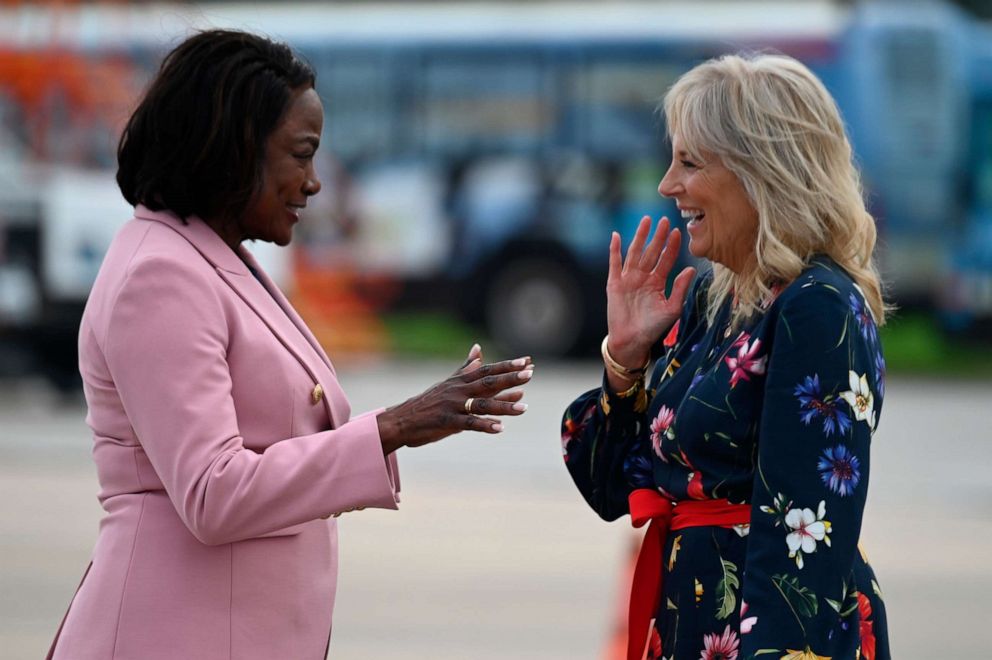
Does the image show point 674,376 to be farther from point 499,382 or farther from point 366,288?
point 366,288

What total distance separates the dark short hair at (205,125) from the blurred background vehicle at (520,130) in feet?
37.9

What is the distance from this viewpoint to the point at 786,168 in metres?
2.41

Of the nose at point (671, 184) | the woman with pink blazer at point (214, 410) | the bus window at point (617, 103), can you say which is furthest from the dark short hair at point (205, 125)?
the bus window at point (617, 103)

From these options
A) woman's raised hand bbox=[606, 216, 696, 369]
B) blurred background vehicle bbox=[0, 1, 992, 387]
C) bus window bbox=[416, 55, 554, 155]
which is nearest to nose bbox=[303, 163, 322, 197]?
woman's raised hand bbox=[606, 216, 696, 369]

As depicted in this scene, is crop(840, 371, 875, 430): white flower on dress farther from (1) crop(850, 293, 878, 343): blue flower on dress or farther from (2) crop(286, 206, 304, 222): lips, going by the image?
(2) crop(286, 206, 304, 222): lips

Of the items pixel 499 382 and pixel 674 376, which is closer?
pixel 499 382

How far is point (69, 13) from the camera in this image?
48.2 ft

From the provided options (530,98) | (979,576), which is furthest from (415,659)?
(530,98)

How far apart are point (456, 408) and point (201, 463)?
417 millimetres

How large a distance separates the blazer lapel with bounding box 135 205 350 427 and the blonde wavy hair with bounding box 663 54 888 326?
724 millimetres

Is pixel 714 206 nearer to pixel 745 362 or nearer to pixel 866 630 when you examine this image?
pixel 745 362

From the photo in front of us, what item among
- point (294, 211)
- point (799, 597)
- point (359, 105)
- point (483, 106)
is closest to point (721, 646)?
point (799, 597)

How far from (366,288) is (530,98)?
9.26 feet

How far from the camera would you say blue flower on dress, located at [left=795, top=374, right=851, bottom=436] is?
7.40ft
